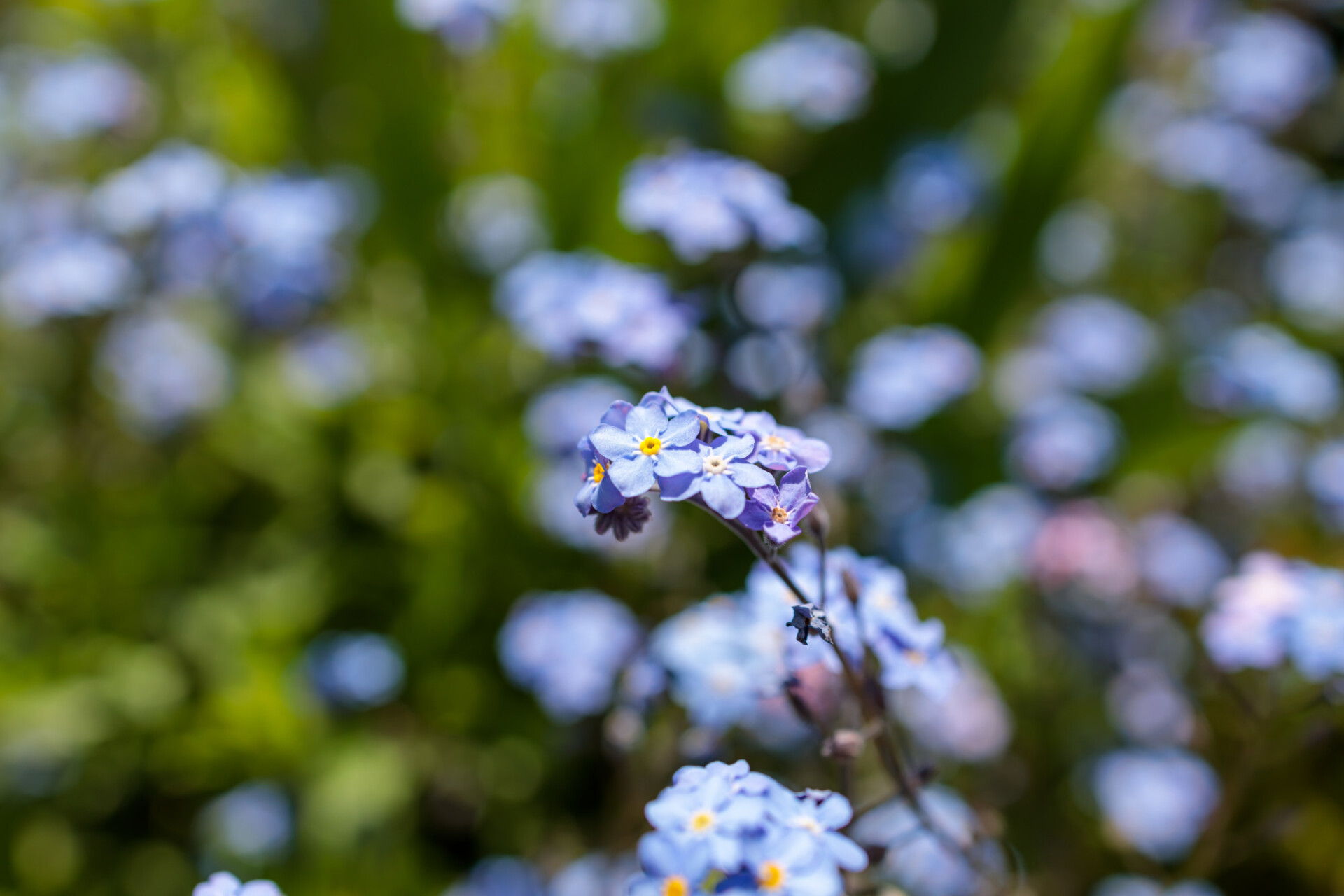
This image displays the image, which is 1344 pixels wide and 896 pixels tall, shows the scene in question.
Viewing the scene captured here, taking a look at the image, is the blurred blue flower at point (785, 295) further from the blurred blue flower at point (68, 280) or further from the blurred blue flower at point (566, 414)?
the blurred blue flower at point (68, 280)

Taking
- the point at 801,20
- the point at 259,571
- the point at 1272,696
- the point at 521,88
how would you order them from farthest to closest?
the point at 801,20 → the point at 521,88 → the point at 259,571 → the point at 1272,696

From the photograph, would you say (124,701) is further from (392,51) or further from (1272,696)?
(1272,696)

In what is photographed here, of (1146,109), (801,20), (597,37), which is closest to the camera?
(597,37)

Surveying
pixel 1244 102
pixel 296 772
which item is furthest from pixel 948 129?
pixel 296 772

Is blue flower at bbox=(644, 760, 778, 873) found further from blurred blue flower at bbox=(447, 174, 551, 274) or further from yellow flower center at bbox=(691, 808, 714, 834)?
blurred blue flower at bbox=(447, 174, 551, 274)

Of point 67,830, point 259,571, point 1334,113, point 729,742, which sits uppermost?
point 1334,113
